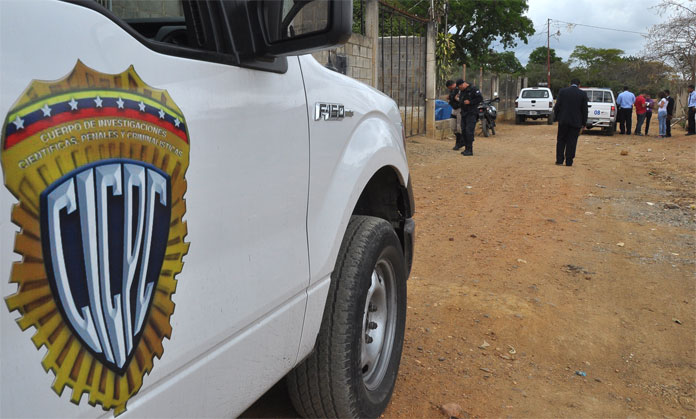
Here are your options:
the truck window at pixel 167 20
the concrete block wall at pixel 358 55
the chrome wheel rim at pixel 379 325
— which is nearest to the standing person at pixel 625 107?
the concrete block wall at pixel 358 55

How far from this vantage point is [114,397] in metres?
1.31

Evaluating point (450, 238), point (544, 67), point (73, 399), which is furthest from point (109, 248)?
point (544, 67)

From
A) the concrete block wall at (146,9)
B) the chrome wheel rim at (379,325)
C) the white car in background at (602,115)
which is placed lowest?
the chrome wheel rim at (379,325)

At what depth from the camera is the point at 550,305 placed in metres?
4.62

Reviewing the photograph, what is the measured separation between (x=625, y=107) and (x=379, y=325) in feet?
69.2

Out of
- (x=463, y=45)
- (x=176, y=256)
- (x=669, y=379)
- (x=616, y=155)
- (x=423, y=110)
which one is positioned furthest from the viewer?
(x=463, y=45)

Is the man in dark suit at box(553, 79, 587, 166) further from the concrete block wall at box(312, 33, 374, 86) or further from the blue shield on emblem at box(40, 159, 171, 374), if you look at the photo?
the blue shield on emblem at box(40, 159, 171, 374)

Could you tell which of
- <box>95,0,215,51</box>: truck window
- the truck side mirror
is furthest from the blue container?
the truck side mirror

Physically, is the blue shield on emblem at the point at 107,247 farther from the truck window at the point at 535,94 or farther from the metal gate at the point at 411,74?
the truck window at the point at 535,94

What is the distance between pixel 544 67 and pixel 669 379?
223ft

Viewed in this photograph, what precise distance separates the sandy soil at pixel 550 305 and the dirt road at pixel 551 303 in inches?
0.5

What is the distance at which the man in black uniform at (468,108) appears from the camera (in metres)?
13.8

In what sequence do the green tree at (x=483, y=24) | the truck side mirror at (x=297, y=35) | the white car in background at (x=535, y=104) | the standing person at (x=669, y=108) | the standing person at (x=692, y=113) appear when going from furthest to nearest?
the green tree at (x=483, y=24) → the white car in background at (x=535, y=104) → the standing person at (x=669, y=108) → the standing person at (x=692, y=113) → the truck side mirror at (x=297, y=35)

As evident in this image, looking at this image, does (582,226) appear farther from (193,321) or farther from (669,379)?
(193,321)
